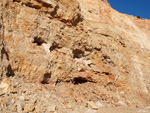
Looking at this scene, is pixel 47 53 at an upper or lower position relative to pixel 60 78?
upper

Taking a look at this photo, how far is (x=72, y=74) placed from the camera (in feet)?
31.5

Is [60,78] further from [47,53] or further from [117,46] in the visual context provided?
[117,46]

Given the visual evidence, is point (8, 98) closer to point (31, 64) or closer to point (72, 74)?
point (31, 64)

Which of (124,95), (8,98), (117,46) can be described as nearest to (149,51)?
(117,46)

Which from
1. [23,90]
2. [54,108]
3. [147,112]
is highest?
[23,90]

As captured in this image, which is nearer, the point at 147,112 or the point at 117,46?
the point at 147,112

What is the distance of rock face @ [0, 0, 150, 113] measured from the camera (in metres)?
6.88

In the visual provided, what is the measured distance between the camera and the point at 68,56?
975 cm

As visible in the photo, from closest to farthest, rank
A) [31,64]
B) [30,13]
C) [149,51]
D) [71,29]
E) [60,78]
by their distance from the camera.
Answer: [31,64], [30,13], [60,78], [71,29], [149,51]

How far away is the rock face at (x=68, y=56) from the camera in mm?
6875

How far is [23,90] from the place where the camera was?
5809mm

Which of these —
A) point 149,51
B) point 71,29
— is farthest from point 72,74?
point 149,51

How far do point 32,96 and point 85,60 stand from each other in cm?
617

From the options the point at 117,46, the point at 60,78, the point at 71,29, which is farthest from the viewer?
the point at 117,46
